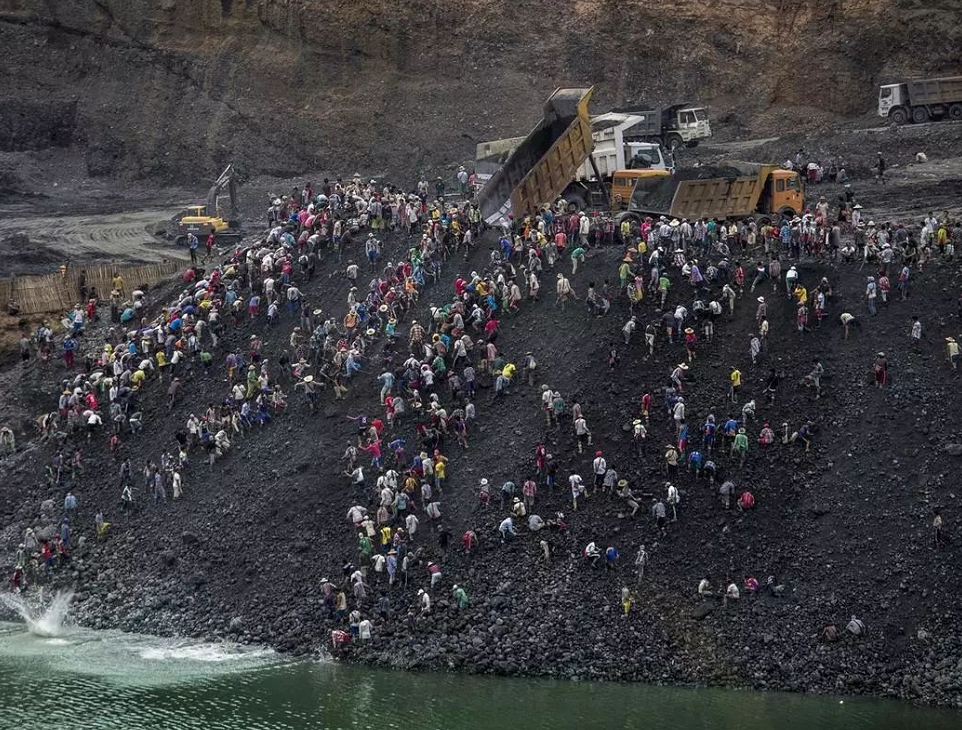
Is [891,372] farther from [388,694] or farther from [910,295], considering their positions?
[388,694]

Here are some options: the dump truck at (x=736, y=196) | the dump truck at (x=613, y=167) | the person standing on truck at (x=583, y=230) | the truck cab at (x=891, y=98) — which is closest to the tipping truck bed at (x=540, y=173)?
the dump truck at (x=613, y=167)

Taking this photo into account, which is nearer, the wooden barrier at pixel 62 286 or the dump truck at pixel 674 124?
the wooden barrier at pixel 62 286

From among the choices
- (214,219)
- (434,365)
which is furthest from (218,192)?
(434,365)

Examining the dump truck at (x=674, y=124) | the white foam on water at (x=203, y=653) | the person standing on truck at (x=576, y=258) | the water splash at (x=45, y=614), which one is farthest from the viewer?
the dump truck at (x=674, y=124)

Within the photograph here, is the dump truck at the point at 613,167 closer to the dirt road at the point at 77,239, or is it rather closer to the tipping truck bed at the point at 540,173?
the tipping truck bed at the point at 540,173

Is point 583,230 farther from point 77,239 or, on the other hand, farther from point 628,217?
point 77,239

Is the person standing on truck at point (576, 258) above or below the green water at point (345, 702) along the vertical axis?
above

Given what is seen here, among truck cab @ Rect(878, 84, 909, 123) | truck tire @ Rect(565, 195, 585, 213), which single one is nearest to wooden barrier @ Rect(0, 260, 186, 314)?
truck tire @ Rect(565, 195, 585, 213)

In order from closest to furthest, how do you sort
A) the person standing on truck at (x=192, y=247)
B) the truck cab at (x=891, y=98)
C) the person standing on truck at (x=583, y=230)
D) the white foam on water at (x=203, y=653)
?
the white foam on water at (x=203, y=653), the person standing on truck at (x=583, y=230), the person standing on truck at (x=192, y=247), the truck cab at (x=891, y=98)

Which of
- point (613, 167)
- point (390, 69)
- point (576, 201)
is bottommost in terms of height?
point (576, 201)
